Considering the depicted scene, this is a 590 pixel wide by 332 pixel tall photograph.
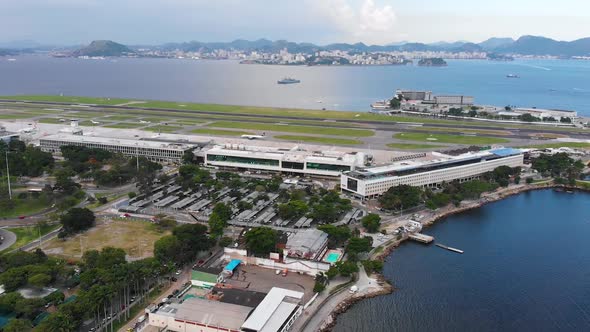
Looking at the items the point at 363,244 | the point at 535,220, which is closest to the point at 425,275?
the point at 363,244

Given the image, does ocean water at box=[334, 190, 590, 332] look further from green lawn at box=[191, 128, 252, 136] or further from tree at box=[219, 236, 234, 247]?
green lawn at box=[191, 128, 252, 136]

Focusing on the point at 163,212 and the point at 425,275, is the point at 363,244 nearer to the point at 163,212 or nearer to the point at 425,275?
the point at 425,275

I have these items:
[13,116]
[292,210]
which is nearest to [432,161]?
[292,210]

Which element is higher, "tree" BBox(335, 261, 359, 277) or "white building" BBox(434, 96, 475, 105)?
"white building" BBox(434, 96, 475, 105)

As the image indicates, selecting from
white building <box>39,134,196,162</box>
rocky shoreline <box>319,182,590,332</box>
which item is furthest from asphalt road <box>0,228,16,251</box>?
rocky shoreline <box>319,182,590,332</box>

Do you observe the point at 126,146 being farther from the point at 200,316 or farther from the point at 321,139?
the point at 200,316

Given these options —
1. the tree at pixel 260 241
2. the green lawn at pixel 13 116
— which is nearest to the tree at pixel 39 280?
the tree at pixel 260 241
